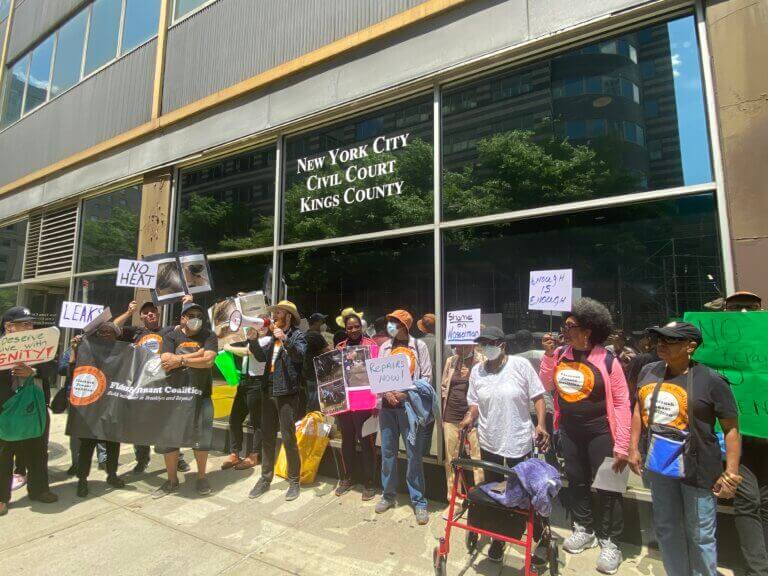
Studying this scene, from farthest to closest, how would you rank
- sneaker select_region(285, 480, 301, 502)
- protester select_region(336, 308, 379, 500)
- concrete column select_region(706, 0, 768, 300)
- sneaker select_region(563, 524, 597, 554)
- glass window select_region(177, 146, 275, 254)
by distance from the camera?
glass window select_region(177, 146, 275, 254) < protester select_region(336, 308, 379, 500) < sneaker select_region(285, 480, 301, 502) < concrete column select_region(706, 0, 768, 300) < sneaker select_region(563, 524, 597, 554)

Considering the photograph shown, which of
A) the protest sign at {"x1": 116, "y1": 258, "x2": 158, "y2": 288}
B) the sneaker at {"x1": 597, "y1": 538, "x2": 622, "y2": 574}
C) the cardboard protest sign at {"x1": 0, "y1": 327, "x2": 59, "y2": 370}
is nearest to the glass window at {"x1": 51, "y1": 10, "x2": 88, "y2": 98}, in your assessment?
the protest sign at {"x1": 116, "y1": 258, "x2": 158, "y2": 288}

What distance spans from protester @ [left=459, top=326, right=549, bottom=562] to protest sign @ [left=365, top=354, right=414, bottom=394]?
26.8 inches

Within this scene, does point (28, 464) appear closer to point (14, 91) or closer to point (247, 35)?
point (247, 35)

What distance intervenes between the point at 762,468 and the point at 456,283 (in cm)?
317

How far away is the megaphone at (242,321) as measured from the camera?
5234 mm

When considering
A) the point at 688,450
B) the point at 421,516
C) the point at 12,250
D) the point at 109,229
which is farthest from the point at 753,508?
the point at 12,250

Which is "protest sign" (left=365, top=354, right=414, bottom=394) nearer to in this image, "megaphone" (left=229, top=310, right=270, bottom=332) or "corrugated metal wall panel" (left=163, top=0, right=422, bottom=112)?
"megaphone" (left=229, top=310, right=270, bottom=332)

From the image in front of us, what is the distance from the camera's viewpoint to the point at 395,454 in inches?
177

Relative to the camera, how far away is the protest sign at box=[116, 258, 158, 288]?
6.21 m

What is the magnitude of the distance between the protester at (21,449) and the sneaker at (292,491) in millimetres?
2423

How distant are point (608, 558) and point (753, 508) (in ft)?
3.46

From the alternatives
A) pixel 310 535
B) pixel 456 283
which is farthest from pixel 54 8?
pixel 310 535

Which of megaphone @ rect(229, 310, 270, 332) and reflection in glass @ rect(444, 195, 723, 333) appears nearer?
reflection in glass @ rect(444, 195, 723, 333)

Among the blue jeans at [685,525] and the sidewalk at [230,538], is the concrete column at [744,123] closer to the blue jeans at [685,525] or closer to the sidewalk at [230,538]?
the blue jeans at [685,525]
